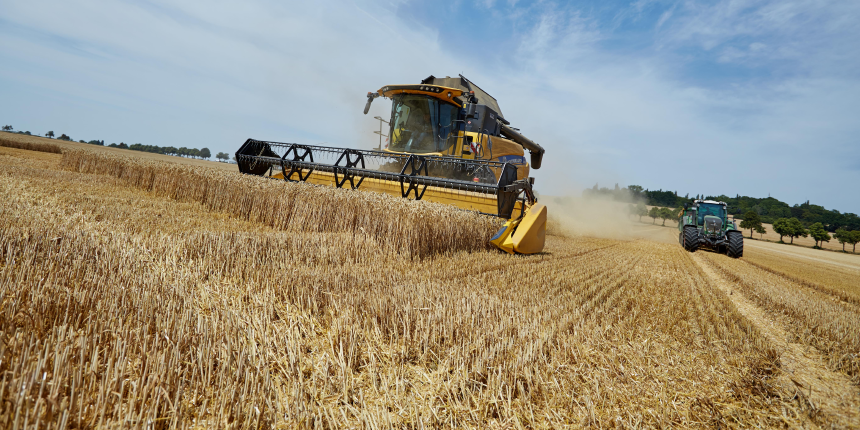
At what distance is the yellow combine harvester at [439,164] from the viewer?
6.45 meters

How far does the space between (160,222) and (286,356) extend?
4249 millimetres

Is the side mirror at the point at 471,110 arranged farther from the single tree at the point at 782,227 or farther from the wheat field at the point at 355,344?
the single tree at the point at 782,227

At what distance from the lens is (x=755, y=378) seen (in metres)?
2.21

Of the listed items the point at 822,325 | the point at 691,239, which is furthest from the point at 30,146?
the point at 691,239

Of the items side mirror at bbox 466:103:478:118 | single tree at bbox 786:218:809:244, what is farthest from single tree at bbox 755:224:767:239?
side mirror at bbox 466:103:478:118

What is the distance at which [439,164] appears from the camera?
8125 mm

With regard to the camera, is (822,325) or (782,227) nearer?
(822,325)

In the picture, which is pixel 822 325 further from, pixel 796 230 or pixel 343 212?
pixel 796 230

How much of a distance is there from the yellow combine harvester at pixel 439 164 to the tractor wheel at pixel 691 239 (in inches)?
301

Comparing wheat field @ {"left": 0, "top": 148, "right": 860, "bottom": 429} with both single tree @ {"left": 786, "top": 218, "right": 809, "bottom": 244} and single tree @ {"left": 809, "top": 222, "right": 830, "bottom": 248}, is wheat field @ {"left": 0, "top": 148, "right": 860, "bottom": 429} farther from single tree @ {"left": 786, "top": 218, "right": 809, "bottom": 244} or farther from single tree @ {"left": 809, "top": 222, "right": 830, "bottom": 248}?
single tree @ {"left": 786, "top": 218, "right": 809, "bottom": 244}

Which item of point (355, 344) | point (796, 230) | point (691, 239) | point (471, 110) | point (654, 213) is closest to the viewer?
point (355, 344)

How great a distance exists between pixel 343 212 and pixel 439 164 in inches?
120

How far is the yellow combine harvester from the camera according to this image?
21.2ft

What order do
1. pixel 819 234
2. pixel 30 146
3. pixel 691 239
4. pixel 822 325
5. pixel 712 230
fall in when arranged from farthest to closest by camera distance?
pixel 819 234, pixel 30 146, pixel 712 230, pixel 691 239, pixel 822 325
